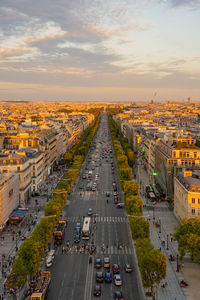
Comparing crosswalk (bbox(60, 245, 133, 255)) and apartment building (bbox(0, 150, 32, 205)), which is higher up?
apartment building (bbox(0, 150, 32, 205))

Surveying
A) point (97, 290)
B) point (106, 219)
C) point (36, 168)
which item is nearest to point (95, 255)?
point (97, 290)

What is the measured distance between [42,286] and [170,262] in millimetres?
23789

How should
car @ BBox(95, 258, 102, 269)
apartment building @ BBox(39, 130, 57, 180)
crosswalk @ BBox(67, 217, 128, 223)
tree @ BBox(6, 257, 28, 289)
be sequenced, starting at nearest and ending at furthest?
tree @ BBox(6, 257, 28, 289) < car @ BBox(95, 258, 102, 269) < crosswalk @ BBox(67, 217, 128, 223) < apartment building @ BBox(39, 130, 57, 180)

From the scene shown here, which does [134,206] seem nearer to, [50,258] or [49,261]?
[50,258]

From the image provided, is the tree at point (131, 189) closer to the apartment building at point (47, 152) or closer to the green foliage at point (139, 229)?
the green foliage at point (139, 229)

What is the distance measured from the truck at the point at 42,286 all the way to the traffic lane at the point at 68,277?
1.60m

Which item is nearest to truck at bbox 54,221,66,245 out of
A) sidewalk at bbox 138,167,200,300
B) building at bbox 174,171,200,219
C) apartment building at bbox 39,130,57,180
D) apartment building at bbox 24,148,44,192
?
sidewalk at bbox 138,167,200,300

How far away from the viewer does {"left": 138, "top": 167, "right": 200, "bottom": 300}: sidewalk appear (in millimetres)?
48531

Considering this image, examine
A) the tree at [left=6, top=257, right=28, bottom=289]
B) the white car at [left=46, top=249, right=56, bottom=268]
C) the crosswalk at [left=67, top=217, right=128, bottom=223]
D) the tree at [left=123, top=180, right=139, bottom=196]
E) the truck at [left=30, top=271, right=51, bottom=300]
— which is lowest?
the crosswalk at [left=67, top=217, right=128, bottom=223]

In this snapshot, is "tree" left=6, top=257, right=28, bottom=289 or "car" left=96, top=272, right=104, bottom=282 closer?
"tree" left=6, top=257, right=28, bottom=289

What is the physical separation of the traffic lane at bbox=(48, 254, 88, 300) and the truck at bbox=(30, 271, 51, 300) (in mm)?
1600

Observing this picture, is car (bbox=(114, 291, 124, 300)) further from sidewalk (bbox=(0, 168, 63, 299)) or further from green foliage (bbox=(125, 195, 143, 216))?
green foliage (bbox=(125, 195, 143, 216))

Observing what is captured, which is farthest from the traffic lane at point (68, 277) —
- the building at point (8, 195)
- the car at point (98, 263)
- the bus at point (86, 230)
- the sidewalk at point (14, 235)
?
the building at point (8, 195)

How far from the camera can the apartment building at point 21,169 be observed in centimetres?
8981
